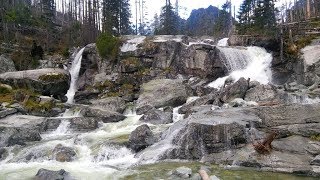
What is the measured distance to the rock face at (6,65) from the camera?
134ft

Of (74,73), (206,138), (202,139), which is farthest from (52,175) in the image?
(74,73)

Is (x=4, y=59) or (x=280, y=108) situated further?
(x=4, y=59)

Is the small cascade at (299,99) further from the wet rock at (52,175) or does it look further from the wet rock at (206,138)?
the wet rock at (52,175)

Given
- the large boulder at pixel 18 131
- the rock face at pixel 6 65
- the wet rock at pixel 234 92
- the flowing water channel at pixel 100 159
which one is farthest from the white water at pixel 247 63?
the rock face at pixel 6 65

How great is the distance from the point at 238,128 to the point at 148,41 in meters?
26.4

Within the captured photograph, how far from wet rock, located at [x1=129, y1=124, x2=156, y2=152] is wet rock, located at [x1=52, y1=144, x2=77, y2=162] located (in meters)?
3.17

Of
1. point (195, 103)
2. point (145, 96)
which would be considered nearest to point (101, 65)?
point (145, 96)

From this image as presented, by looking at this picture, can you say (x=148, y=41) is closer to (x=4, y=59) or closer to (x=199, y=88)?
(x=199, y=88)

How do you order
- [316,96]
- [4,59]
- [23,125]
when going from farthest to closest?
[4,59] < [316,96] < [23,125]

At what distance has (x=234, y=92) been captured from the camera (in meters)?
27.2

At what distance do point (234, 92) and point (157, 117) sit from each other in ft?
22.8

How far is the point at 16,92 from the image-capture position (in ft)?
104

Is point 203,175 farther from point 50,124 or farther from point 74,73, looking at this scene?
point 74,73

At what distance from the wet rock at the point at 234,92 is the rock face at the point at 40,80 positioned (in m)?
18.7
